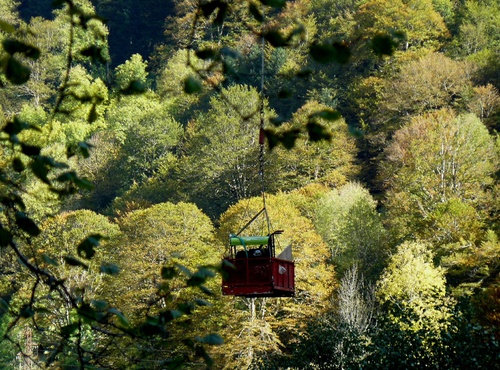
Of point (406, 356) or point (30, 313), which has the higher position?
point (406, 356)

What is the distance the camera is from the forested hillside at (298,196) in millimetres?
19172

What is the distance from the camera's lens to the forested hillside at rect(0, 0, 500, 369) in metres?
19.2

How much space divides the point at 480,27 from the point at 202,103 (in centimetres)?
2340

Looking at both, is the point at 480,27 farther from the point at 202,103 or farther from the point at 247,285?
the point at 247,285

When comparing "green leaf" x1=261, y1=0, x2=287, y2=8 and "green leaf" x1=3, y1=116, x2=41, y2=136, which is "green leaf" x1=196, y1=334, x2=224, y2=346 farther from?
"green leaf" x1=261, y1=0, x2=287, y2=8

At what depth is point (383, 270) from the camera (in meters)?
57.1

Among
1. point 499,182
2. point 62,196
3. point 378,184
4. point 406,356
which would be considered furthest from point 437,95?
point 62,196

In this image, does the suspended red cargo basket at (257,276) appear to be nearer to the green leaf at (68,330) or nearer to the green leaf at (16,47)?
the green leaf at (68,330)

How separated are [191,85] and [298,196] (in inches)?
2637

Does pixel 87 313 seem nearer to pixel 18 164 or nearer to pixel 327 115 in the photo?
pixel 18 164

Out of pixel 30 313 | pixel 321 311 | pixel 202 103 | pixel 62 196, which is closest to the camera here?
pixel 30 313

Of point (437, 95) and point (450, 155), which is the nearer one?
point (450, 155)

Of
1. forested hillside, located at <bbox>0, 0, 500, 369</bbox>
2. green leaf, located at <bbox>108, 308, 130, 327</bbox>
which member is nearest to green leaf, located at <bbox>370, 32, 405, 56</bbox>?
forested hillside, located at <bbox>0, 0, 500, 369</bbox>

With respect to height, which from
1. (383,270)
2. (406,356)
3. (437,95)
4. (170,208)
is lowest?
(406,356)
